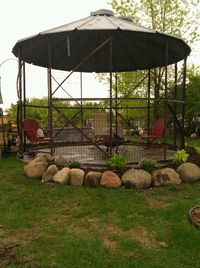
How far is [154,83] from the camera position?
1759 cm

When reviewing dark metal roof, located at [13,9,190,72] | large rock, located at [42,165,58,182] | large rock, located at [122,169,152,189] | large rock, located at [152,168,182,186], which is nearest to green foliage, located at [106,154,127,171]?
large rock, located at [122,169,152,189]

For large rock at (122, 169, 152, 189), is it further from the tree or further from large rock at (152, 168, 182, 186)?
the tree

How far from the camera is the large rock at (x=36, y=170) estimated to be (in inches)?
307

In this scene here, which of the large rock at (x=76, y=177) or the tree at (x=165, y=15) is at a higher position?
the tree at (x=165, y=15)

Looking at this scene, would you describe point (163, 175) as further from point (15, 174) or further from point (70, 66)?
point (70, 66)

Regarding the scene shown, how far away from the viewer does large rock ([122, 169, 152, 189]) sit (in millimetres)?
7090

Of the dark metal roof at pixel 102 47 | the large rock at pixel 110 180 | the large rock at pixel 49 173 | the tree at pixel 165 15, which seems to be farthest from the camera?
the tree at pixel 165 15

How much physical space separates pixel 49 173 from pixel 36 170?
0.45 metres

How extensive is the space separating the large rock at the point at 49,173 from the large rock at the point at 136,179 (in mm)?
1593

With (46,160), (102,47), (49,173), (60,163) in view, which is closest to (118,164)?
(60,163)

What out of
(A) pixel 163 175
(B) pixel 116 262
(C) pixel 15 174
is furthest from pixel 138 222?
(C) pixel 15 174

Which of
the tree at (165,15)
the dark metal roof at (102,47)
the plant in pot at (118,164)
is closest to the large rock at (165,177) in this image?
the plant in pot at (118,164)

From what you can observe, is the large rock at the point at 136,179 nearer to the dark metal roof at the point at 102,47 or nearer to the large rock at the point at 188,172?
the large rock at the point at 188,172

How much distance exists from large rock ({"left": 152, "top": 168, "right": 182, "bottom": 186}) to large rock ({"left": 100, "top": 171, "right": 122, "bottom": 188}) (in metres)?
0.80
